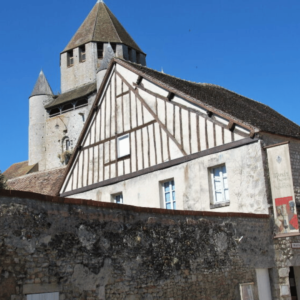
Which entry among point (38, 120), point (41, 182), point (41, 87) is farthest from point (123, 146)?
point (41, 87)

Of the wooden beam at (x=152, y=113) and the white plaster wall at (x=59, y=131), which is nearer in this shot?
the wooden beam at (x=152, y=113)

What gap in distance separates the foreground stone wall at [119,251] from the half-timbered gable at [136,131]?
3231mm

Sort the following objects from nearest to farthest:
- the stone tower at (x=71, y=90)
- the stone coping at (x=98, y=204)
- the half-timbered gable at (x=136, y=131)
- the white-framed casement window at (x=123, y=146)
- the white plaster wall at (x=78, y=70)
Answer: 1. the stone coping at (x=98, y=204)
2. the half-timbered gable at (x=136, y=131)
3. the white-framed casement window at (x=123, y=146)
4. the stone tower at (x=71, y=90)
5. the white plaster wall at (x=78, y=70)

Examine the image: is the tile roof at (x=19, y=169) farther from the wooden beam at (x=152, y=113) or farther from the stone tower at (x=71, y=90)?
the wooden beam at (x=152, y=113)

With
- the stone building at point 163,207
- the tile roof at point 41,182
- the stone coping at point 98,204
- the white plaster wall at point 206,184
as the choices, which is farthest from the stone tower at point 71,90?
the stone coping at point 98,204

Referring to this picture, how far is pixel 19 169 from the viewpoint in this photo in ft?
178

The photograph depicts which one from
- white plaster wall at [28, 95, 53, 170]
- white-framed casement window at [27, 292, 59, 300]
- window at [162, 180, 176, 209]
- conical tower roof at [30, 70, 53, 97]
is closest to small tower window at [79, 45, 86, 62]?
conical tower roof at [30, 70, 53, 97]

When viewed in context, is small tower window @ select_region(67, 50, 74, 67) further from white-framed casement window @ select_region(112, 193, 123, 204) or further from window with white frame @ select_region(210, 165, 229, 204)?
window with white frame @ select_region(210, 165, 229, 204)

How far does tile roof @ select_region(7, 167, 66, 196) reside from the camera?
70.8ft

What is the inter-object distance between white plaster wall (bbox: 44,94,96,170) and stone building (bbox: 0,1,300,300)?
27.6m

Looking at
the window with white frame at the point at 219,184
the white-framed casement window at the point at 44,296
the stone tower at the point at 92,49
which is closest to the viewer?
the white-framed casement window at the point at 44,296

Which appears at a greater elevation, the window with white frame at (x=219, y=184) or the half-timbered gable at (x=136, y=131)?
the half-timbered gable at (x=136, y=131)

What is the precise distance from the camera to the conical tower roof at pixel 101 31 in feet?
171

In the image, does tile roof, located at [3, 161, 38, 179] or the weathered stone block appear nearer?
the weathered stone block
